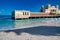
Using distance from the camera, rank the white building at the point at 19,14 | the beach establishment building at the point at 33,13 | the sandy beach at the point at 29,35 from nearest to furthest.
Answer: the sandy beach at the point at 29,35, the white building at the point at 19,14, the beach establishment building at the point at 33,13

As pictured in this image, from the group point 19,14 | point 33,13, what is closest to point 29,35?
point 19,14

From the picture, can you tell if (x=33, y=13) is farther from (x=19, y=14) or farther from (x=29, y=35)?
(x=29, y=35)

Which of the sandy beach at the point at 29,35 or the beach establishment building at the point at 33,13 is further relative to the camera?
the beach establishment building at the point at 33,13

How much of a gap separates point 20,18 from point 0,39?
126 ft

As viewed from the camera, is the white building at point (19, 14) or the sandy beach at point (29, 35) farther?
the white building at point (19, 14)

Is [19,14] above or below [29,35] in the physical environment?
below

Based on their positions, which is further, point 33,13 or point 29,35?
point 33,13

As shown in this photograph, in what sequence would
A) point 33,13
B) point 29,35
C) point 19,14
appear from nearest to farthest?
1. point 29,35
2. point 19,14
3. point 33,13

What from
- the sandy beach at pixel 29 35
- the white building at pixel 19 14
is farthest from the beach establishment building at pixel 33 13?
the sandy beach at pixel 29 35

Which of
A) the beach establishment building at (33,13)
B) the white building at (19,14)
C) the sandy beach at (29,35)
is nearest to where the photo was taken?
the sandy beach at (29,35)

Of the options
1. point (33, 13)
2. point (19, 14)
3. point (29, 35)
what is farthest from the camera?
point (33, 13)

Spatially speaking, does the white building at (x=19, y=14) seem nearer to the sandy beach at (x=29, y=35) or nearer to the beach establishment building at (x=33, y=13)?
the beach establishment building at (x=33, y=13)

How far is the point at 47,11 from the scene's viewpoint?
57094 millimetres

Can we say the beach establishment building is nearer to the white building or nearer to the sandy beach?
the white building
